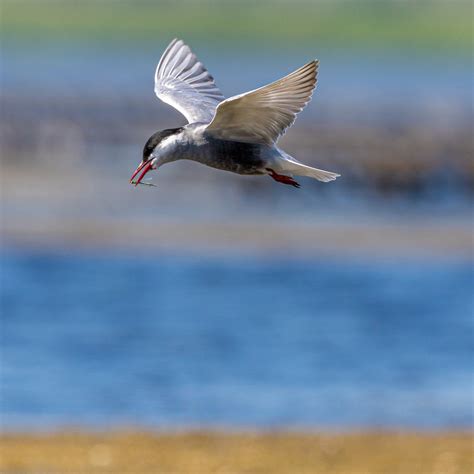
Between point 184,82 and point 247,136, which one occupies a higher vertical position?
point 184,82

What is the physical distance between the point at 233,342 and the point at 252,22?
4675 inches

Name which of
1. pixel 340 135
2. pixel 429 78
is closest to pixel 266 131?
pixel 340 135

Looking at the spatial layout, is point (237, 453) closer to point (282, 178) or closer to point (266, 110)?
point (282, 178)

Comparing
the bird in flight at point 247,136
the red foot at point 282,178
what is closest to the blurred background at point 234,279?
the red foot at point 282,178

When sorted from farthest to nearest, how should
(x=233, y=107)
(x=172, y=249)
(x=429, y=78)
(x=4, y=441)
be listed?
(x=429, y=78) < (x=172, y=249) < (x=4, y=441) < (x=233, y=107)

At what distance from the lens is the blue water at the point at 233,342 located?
1628 centimetres

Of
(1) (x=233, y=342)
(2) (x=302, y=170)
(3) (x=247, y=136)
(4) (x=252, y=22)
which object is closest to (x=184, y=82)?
(3) (x=247, y=136)

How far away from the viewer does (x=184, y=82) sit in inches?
344

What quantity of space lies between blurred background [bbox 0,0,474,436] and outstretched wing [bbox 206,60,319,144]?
26.2ft

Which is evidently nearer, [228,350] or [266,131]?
[266,131]

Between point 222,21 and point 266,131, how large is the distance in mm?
126639

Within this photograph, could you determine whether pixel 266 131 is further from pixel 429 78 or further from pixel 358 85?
pixel 429 78

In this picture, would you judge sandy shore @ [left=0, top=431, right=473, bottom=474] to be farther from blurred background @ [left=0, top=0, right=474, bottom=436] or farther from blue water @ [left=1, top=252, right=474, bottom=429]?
blue water @ [left=1, top=252, right=474, bottom=429]

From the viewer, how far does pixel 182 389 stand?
17.1 metres
